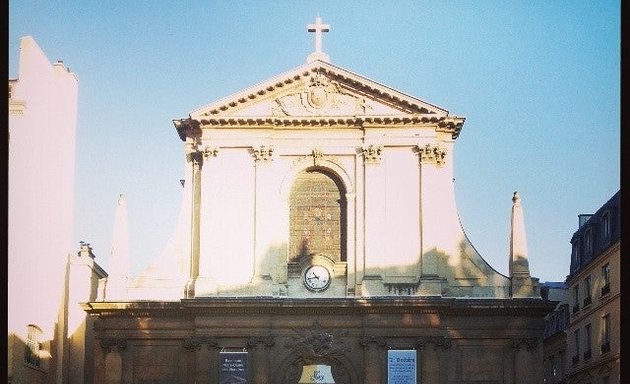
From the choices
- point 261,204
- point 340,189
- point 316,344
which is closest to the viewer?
point 316,344

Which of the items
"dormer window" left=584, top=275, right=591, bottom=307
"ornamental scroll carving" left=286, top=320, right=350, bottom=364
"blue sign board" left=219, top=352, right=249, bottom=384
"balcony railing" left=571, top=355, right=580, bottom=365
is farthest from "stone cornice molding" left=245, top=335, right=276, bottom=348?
"balcony railing" left=571, top=355, right=580, bottom=365

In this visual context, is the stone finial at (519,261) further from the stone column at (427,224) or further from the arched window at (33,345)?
the arched window at (33,345)

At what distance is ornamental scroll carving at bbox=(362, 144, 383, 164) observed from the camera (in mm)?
27688

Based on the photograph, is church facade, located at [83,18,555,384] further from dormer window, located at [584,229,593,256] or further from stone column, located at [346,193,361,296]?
dormer window, located at [584,229,593,256]

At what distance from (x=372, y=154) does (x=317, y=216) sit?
94.6 inches

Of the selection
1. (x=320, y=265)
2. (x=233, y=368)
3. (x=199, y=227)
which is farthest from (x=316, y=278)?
(x=199, y=227)

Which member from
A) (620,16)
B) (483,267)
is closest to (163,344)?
(483,267)

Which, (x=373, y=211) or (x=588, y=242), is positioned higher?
(x=588, y=242)

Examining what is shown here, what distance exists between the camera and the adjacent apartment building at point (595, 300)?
105 ft

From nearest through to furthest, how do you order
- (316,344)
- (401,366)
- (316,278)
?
1. (401,366)
2. (316,344)
3. (316,278)

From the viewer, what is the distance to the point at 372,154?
27703 mm

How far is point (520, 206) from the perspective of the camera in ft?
89.8

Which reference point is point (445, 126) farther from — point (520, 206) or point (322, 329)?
point (322, 329)

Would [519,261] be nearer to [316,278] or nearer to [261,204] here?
[316,278]
